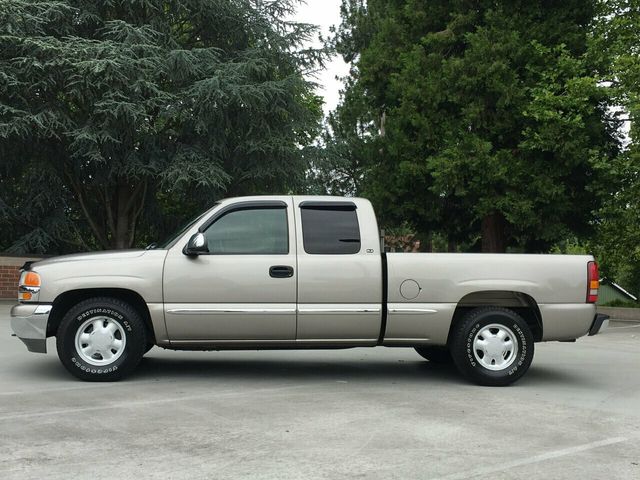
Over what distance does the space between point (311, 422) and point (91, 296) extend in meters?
3.22

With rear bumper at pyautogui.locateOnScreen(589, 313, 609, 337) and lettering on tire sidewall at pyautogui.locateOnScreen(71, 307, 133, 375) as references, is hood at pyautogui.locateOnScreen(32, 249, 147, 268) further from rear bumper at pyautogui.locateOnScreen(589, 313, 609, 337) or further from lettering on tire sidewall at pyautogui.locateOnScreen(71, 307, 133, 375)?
rear bumper at pyautogui.locateOnScreen(589, 313, 609, 337)

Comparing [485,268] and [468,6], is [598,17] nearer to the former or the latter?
[468,6]

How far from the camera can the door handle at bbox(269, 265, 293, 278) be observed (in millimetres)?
8344

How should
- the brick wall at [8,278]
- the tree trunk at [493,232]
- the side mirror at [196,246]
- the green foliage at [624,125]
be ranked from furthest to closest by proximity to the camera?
the tree trunk at [493,232]
the brick wall at [8,278]
the green foliage at [624,125]
the side mirror at [196,246]

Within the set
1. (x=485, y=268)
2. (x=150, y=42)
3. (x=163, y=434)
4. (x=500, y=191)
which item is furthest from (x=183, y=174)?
(x=163, y=434)

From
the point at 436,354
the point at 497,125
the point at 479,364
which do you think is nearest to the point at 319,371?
the point at 436,354

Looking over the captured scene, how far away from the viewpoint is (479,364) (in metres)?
8.51

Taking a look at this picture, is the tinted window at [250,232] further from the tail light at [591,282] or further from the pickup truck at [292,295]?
the tail light at [591,282]

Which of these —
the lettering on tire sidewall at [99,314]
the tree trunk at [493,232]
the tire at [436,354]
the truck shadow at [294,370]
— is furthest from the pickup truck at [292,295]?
the tree trunk at [493,232]

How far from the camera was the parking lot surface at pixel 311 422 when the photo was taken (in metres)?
5.18

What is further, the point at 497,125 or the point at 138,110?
the point at 497,125

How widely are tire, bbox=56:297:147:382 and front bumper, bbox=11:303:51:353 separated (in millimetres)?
173

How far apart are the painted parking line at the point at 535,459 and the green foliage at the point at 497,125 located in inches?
578

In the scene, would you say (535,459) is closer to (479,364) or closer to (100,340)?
(479,364)
